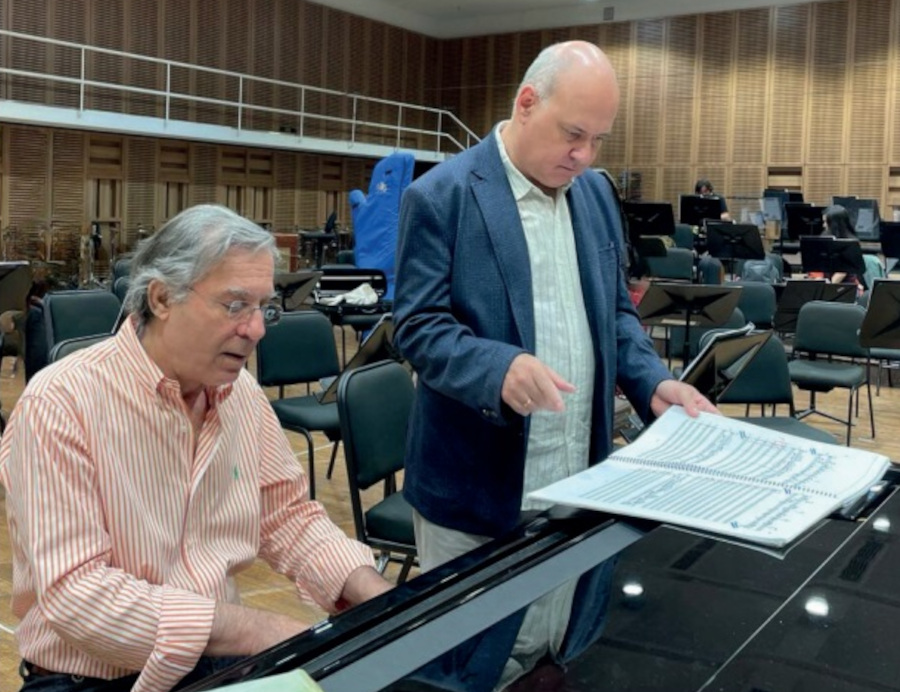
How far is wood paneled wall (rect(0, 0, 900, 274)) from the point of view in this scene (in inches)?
557

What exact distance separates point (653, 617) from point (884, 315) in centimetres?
553

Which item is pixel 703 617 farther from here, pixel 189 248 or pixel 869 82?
pixel 869 82

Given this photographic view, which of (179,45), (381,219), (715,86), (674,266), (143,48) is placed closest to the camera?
(381,219)

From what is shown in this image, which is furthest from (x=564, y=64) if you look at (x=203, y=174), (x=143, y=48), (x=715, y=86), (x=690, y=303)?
(x=715, y=86)

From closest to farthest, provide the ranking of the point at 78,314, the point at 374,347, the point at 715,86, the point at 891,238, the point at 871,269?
1. the point at 374,347
2. the point at 78,314
3. the point at 871,269
4. the point at 891,238
5. the point at 715,86

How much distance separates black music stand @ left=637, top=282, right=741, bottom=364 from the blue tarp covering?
290 cm

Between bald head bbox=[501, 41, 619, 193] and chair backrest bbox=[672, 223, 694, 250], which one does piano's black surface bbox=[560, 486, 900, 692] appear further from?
chair backrest bbox=[672, 223, 694, 250]

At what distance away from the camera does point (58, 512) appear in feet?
4.53

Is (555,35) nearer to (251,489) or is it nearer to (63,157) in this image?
(63,157)

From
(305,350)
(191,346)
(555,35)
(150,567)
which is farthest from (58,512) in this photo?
(555,35)

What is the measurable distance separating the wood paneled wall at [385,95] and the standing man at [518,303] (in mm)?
13016

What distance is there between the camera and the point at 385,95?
18.9m

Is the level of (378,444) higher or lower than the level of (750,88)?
lower

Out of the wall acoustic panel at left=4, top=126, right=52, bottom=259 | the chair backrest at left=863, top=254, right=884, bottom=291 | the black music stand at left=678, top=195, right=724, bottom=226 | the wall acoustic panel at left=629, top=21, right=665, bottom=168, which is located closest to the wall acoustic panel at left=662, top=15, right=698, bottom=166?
the wall acoustic panel at left=629, top=21, right=665, bottom=168
